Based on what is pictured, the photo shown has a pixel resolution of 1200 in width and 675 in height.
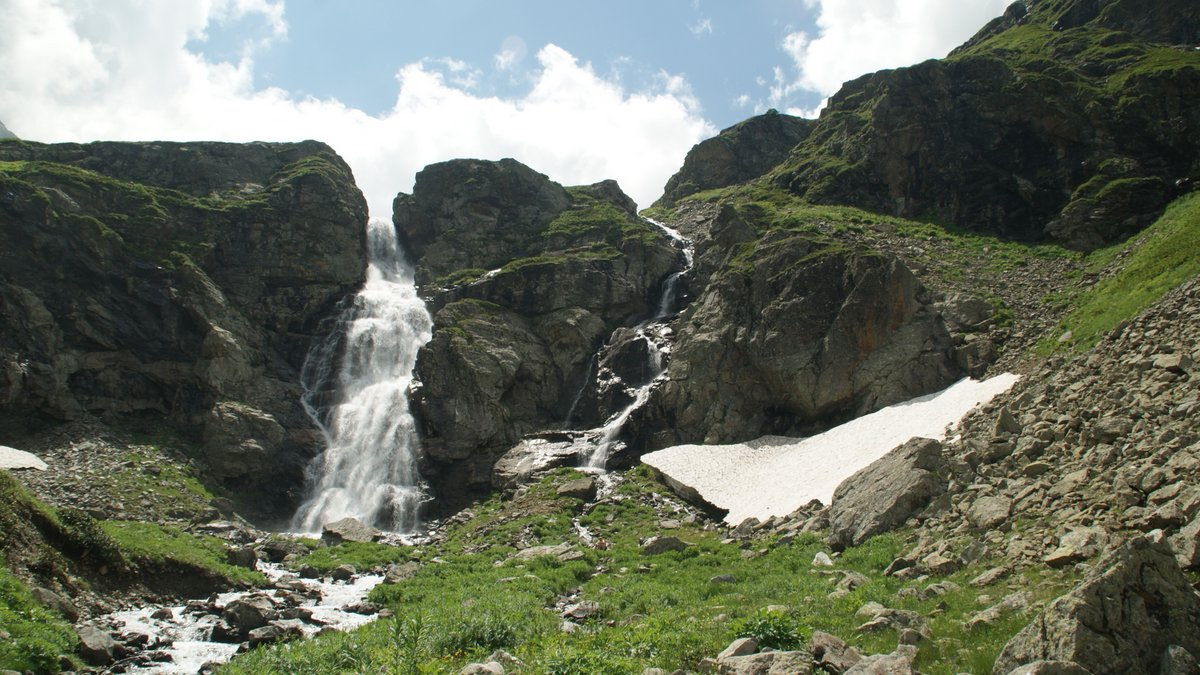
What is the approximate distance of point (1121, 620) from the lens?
295 inches

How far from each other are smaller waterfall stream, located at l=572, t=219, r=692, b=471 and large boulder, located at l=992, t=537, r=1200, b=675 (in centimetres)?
3556

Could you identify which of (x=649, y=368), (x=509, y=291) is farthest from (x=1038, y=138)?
(x=509, y=291)

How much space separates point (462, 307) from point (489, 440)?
13.5 meters

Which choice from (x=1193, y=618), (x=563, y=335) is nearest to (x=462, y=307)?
(x=563, y=335)

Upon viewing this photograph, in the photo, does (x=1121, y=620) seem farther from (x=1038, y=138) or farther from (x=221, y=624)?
(x=1038, y=138)

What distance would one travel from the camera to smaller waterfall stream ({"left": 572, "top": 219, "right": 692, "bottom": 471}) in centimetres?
4388

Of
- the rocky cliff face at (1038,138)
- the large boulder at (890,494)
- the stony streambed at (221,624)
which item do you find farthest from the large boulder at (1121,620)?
the rocky cliff face at (1038,138)

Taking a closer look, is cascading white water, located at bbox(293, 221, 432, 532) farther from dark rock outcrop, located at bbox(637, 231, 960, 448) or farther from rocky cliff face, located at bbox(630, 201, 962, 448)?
dark rock outcrop, located at bbox(637, 231, 960, 448)

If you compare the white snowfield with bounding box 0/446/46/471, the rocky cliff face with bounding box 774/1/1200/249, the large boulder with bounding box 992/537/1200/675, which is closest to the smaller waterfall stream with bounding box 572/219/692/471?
the rocky cliff face with bounding box 774/1/1200/249

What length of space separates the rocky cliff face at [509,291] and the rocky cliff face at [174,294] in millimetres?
8709

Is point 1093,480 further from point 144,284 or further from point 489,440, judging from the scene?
point 144,284

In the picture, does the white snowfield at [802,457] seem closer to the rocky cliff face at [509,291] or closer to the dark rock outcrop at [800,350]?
the dark rock outcrop at [800,350]

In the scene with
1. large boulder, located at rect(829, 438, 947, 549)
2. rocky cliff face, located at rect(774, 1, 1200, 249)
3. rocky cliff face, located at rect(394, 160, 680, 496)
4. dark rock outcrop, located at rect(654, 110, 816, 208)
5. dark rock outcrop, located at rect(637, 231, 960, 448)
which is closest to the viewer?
large boulder, located at rect(829, 438, 947, 549)

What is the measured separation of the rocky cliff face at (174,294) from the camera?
148ft
